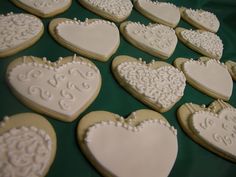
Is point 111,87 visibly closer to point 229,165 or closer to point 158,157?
point 158,157

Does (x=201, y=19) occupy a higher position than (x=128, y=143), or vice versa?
(x=201, y=19)

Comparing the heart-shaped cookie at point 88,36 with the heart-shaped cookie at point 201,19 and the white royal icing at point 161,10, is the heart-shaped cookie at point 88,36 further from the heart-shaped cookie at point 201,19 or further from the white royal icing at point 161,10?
the heart-shaped cookie at point 201,19

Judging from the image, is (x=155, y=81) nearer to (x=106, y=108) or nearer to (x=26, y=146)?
(x=106, y=108)

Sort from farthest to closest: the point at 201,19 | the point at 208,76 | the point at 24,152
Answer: the point at 201,19
the point at 208,76
the point at 24,152

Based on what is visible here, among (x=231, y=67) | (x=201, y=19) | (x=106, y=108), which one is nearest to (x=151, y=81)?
(x=106, y=108)

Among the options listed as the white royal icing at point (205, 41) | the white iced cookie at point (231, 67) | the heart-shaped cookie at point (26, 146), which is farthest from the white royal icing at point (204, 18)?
the heart-shaped cookie at point (26, 146)

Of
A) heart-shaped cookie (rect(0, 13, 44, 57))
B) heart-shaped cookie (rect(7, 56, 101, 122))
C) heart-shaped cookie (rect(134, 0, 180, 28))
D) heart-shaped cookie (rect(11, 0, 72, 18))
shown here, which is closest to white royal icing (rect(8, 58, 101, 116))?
heart-shaped cookie (rect(7, 56, 101, 122))

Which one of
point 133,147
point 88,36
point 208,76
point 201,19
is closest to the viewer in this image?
point 133,147

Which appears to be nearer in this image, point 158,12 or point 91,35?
point 91,35
